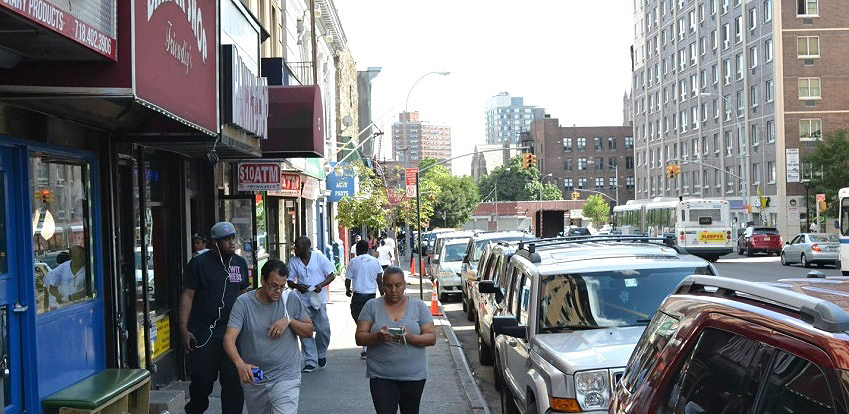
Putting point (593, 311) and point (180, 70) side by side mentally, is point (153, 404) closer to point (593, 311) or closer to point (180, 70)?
point (180, 70)

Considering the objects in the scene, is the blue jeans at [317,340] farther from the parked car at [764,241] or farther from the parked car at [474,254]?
the parked car at [764,241]

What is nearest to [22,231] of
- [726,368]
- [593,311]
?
[593,311]

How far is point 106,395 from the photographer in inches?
289

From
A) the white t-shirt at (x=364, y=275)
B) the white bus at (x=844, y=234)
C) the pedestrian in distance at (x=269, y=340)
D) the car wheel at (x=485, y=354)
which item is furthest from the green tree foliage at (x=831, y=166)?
the pedestrian in distance at (x=269, y=340)

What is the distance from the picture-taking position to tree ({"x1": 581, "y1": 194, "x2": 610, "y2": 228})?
10744cm

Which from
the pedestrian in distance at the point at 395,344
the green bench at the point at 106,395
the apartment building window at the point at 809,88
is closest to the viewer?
the pedestrian in distance at the point at 395,344

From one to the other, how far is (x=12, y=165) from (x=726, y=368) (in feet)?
19.5

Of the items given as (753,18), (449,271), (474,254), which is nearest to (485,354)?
(474,254)

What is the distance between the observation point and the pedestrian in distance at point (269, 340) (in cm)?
693

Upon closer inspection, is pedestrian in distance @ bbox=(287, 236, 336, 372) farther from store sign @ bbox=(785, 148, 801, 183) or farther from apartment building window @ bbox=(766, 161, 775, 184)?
apartment building window @ bbox=(766, 161, 775, 184)

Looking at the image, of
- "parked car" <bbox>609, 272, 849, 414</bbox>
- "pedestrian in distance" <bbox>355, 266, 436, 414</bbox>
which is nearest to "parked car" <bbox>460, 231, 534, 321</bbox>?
"pedestrian in distance" <bbox>355, 266, 436, 414</bbox>

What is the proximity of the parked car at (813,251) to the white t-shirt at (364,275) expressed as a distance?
95.4 ft

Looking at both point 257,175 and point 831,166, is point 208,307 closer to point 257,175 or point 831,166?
point 257,175

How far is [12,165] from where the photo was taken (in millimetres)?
7363
